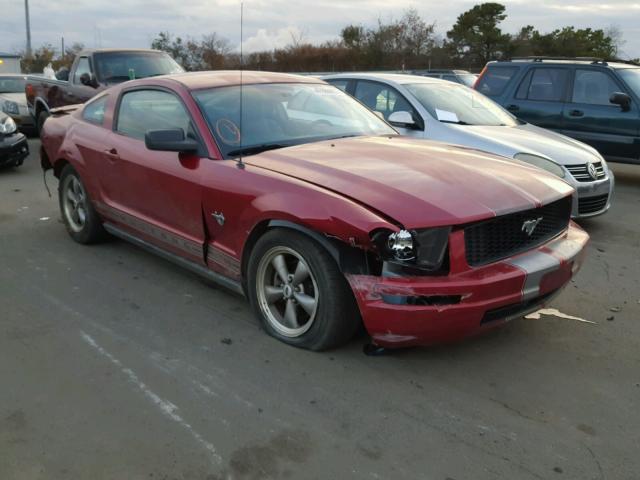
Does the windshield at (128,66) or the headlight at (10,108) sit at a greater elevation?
the windshield at (128,66)

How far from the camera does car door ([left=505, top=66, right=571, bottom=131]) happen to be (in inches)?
358

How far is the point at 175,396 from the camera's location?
3184mm

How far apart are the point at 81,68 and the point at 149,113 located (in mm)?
6884

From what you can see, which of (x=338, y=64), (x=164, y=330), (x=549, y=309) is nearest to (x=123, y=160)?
(x=164, y=330)

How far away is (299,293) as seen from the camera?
3574 mm

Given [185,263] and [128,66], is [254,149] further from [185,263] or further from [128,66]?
[128,66]

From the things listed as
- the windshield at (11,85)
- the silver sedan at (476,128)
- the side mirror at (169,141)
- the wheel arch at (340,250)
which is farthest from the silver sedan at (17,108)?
the wheel arch at (340,250)

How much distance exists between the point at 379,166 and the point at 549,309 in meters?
1.61

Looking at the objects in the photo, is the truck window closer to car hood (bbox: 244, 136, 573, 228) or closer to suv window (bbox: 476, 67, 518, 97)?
suv window (bbox: 476, 67, 518, 97)

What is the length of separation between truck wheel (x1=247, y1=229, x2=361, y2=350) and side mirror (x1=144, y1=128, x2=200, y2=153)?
0.91 m

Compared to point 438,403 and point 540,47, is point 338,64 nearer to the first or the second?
point 540,47

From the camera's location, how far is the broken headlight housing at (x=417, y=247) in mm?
3096

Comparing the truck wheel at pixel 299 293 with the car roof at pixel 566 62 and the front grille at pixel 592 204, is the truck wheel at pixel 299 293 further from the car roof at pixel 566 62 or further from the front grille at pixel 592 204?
the car roof at pixel 566 62

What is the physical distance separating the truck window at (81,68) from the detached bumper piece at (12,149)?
177cm
